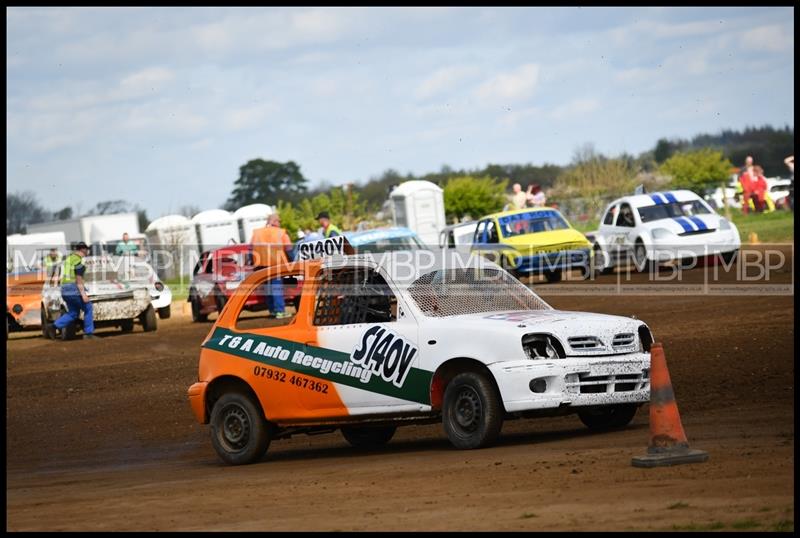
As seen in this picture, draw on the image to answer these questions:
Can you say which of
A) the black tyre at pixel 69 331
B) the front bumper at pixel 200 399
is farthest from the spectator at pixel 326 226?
the front bumper at pixel 200 399

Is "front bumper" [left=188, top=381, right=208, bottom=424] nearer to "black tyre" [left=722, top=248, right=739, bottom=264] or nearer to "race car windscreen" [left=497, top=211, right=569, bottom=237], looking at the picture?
"black tyre" [left=722, top=248, right=739, bottom=264]

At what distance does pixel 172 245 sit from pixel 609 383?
45.1 meters

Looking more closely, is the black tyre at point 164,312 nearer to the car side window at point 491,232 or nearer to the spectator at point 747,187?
the car side window at point 491,232

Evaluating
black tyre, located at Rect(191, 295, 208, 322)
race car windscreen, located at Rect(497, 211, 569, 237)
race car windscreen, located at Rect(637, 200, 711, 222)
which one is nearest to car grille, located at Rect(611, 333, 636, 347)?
black tyre, located at Rect(191, 295, 208, 322)

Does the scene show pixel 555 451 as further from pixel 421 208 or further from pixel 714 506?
pixel 421 208

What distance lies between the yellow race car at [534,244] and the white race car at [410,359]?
17984mm

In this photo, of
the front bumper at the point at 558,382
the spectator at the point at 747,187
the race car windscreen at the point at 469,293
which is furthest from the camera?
the spectator at the point at 747,187

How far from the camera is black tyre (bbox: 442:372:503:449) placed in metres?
9.47

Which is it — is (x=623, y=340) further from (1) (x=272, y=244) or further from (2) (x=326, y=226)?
(1) (x=272, y=244)

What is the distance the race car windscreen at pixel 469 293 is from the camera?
1034 centimetres

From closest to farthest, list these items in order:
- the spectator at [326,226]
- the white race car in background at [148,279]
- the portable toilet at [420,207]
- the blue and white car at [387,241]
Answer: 1. the spectator at [326,226]
2. the blue and white car at [387,241]
3. the white race car in background at [148,279]
4. the portable toilet at [420,207]

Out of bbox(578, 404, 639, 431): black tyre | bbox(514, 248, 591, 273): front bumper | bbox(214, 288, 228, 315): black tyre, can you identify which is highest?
bbox(514, 248, 591, 273): front bumper

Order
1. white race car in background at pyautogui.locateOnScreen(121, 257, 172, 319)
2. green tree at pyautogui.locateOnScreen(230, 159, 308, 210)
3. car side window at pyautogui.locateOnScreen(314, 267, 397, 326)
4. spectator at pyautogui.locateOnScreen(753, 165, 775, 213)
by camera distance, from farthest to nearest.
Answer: green tree at pyautogui.locateOnScreen(230, 159, 308, 210), spectator at pyautogui.locateOnScreen(753, 165, 775, 213), white race car in background at pyautogui.locateOnScreen(121, 257, 172, 319), car side window at pyautogui.locateOnScreen(314, 267, 397, 326)

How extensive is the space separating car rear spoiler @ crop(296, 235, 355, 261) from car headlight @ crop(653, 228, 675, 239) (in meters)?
16.3
